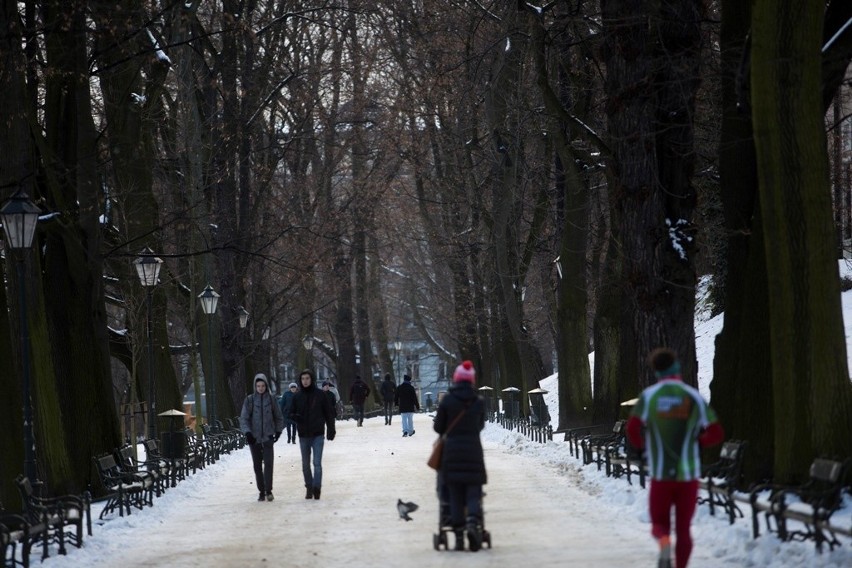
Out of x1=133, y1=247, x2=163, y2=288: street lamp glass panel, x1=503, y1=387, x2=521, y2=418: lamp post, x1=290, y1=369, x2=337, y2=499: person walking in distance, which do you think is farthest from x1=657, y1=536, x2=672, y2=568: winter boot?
x1=503, y1=387, x2=521, y2=418: lamp post

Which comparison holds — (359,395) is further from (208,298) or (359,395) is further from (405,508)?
(405,508)

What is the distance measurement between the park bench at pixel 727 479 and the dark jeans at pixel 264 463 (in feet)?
21.3

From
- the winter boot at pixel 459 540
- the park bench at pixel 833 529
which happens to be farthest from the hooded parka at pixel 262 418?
the park bench at pixel 833 529

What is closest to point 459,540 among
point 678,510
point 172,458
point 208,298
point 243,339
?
point 678,510

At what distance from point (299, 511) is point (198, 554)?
4.36 m

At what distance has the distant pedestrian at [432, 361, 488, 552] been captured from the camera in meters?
12.8

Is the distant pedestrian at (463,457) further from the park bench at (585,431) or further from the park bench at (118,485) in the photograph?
the park bench at (585,431)

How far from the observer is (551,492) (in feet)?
63.3

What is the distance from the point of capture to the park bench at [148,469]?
20.3 metres

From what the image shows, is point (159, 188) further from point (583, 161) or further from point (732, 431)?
point (732, 431)

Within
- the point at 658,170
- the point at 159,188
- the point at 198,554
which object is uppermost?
the point at 159,188

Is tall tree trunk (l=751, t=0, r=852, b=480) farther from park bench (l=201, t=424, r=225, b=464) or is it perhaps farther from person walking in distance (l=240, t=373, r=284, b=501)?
park bench (l=201, t=424, r=225, b=464)

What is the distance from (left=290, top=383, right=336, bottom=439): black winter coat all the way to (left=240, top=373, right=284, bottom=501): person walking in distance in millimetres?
401

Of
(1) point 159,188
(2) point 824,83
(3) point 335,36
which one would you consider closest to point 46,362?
(2) point 824,83
